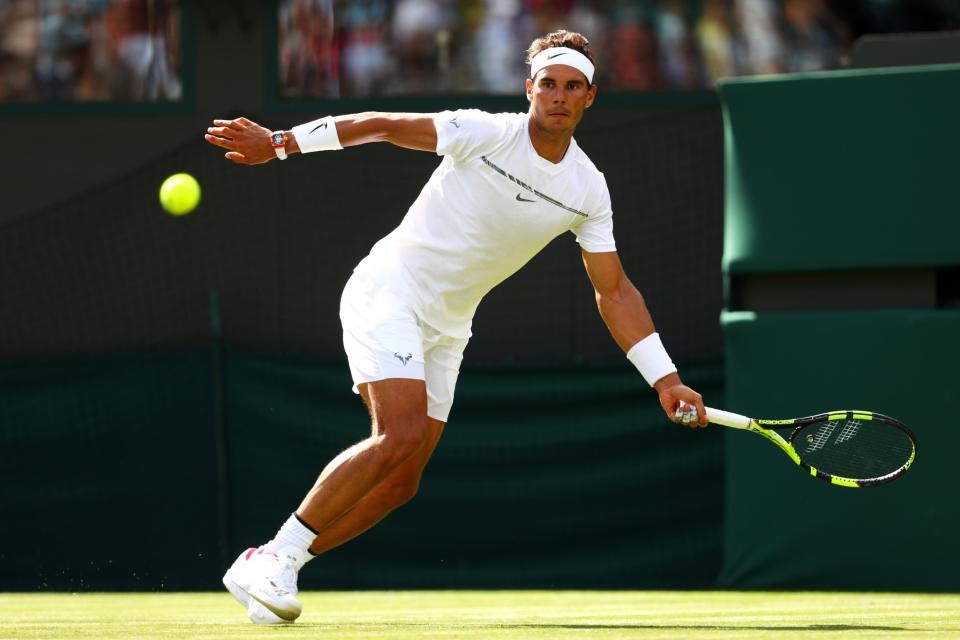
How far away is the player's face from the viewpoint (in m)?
5.57

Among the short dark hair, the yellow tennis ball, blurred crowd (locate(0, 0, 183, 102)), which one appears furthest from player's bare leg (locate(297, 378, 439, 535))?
blurred crowd (locate(0, 0, 183, 102))

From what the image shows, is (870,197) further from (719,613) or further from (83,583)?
(83,583)

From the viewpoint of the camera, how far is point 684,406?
5539 millimetres

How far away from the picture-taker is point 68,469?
30.1 ft

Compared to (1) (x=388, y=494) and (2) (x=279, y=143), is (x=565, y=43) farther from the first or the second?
(1) (x=388, y=494)

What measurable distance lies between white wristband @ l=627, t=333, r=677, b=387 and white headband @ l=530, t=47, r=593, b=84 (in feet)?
3.00

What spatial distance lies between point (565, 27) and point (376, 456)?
18.4ft

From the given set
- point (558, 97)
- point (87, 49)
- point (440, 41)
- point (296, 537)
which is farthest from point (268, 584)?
point (87, 49)

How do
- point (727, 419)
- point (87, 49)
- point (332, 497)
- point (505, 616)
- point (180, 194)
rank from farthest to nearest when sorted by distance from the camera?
1. point (87, 49)
2. point (180, 194)
3. point (505, 616)
4. point (727, 419)
5. point (332, 497)

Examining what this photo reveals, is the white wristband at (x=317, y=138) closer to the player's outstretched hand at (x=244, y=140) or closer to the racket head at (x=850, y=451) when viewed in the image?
the player's outstretched hand at (x=244, y=140)

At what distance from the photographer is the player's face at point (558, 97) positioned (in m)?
5.57

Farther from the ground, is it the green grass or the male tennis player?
the male tennis player

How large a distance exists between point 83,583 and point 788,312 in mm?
4013

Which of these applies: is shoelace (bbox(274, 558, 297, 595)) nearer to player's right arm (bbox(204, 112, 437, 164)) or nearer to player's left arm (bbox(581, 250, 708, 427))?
player's right arm (bbox(204, 112, 437, 164))
